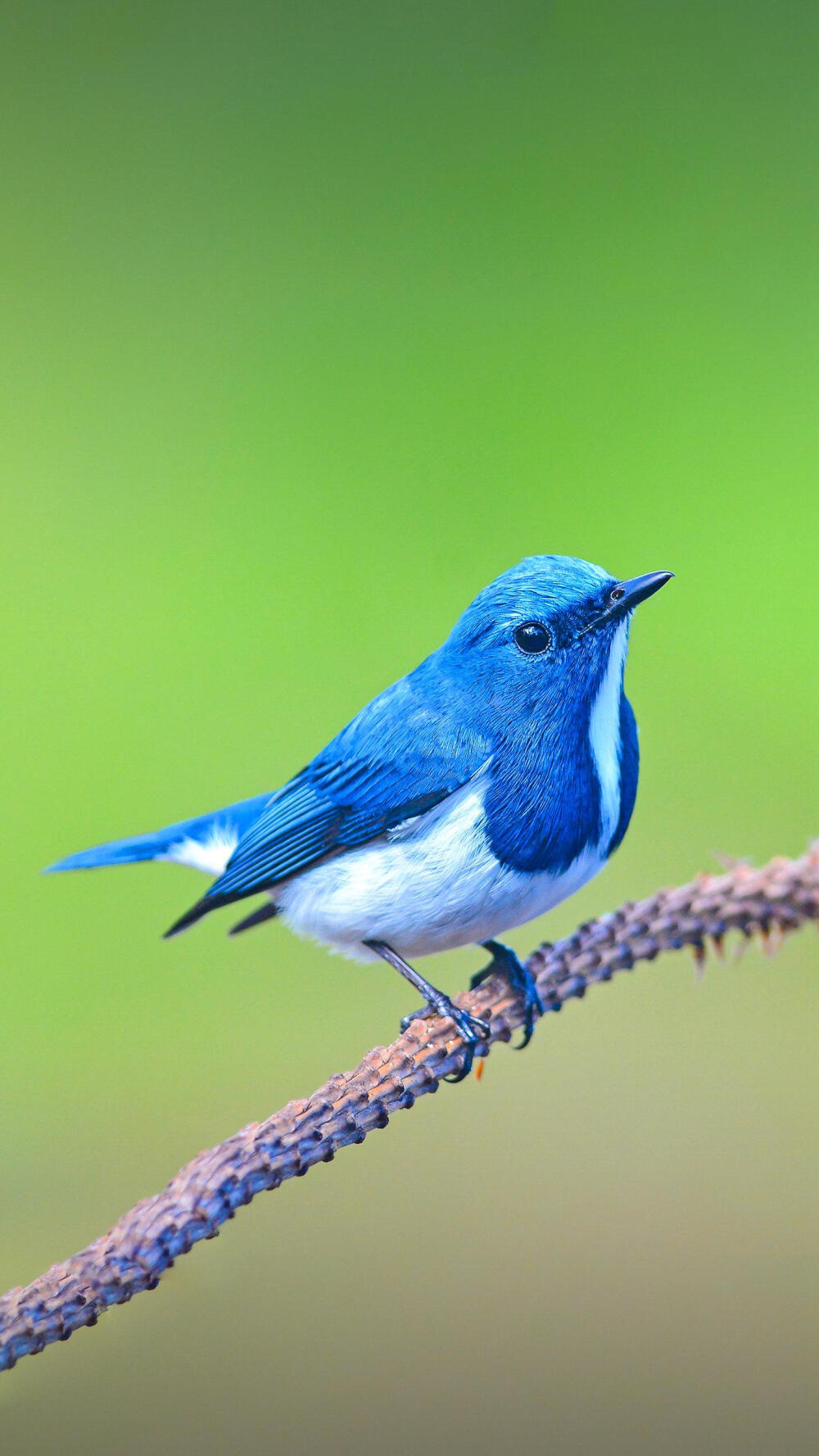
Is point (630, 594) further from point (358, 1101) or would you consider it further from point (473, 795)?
point (358, 1101)

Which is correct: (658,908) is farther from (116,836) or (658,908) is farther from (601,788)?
(116,836)

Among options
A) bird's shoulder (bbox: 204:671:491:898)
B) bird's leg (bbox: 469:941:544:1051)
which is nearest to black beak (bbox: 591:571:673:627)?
bird's shoulder (bbox: 204:671:491:898)

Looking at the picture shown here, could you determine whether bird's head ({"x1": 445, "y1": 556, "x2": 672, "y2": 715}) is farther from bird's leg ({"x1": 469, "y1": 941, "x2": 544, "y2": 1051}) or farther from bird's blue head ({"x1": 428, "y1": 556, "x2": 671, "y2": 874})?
bird's leg ({"x1": 469, "y1": 941, "x2": 544, "y2": 1051})

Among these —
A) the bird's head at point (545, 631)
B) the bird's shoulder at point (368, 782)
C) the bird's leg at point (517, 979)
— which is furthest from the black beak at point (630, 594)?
the bird's leg at point (517, 979)

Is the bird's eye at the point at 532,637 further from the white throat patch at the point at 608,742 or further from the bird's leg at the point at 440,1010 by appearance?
the bird's leg at the point at 440,1010

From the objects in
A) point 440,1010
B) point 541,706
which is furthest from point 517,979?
point 541,706

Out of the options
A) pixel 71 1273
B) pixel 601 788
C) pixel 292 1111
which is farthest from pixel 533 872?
pixel 71 1273

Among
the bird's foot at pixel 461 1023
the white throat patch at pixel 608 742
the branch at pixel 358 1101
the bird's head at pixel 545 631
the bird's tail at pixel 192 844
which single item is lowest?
the branch at pixel 358 1101
